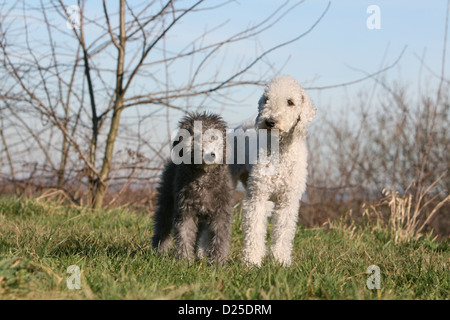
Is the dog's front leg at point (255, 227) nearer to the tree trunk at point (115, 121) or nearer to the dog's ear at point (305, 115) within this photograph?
the dog's ear at point (305, 115)

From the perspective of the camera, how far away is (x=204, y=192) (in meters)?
4.52

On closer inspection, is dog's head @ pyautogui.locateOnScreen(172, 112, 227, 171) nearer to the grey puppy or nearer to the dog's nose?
the grey puppy

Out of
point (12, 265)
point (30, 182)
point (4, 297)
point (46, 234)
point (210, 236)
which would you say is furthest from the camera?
point (30, 182)

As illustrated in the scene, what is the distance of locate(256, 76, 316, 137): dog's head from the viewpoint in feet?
15.6

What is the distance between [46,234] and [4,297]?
8.18ft

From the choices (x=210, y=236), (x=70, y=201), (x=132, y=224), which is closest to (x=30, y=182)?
(x=70, y=201)

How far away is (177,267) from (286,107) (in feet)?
6.01

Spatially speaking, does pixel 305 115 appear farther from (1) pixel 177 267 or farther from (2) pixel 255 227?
(1) pixel 177 267

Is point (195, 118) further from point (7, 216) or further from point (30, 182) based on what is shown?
point (30, 182)

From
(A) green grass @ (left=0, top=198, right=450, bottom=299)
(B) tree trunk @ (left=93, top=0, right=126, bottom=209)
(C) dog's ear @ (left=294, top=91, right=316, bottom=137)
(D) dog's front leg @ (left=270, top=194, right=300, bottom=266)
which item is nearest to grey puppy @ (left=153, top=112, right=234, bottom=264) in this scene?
(A) green grass @ (left=0, top=198, right=450, bottom=299)

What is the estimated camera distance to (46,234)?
5.48 meters

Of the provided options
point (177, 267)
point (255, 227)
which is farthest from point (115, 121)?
point (177, 267)

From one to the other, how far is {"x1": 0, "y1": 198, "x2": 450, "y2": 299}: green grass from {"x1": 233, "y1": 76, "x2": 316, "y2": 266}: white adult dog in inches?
11.0

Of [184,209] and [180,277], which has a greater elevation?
[184,209]
